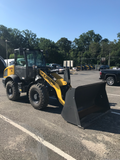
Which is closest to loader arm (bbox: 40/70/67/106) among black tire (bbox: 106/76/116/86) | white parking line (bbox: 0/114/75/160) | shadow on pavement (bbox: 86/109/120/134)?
shadow on pavement (bbox: 86/109/120/134)

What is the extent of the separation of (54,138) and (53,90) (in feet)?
7.53

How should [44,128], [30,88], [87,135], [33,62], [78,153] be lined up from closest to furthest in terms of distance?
[78,153], [87,135], [44,128], [30,88], [33,62]

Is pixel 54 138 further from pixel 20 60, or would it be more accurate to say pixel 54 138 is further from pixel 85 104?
pixel 20 60

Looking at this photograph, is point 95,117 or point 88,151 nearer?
point 88,151

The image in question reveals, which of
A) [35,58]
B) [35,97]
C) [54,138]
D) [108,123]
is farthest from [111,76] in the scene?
[54,138]

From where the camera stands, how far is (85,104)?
4723mm

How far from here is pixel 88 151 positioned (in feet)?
9.19

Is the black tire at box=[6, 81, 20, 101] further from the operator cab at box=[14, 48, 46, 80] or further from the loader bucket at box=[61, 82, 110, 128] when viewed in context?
the loader bucket at box=[61, 82, 110, 128]

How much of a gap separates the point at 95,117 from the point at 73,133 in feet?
3.65

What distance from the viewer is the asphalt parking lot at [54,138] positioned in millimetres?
2707

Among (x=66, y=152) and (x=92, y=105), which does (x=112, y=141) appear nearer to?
(x=66, y=152)

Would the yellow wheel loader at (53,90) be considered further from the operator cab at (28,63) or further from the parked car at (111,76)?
the parked car at (111,76)

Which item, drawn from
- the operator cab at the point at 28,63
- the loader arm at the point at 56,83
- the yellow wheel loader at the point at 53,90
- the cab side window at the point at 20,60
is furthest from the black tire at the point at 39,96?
the cab side window at the point at 20,60

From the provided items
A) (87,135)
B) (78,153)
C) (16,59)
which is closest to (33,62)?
(16,59)
